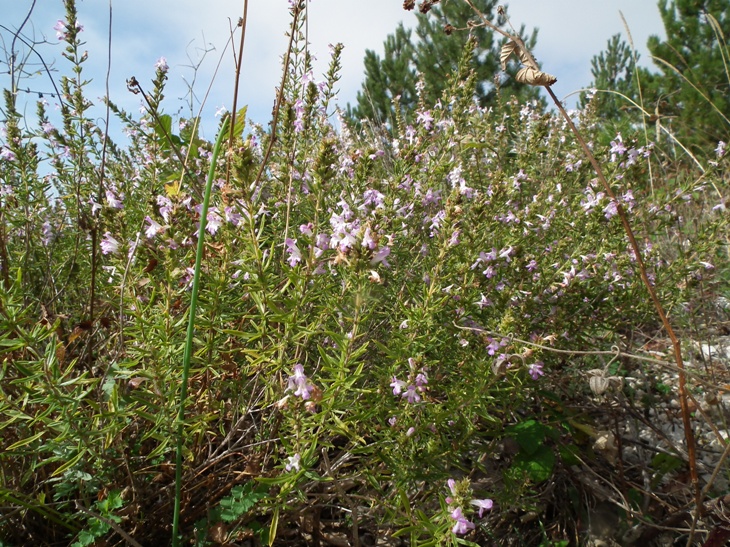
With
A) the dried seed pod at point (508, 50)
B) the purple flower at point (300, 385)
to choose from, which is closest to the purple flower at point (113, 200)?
the purple flower at point (300, 385)

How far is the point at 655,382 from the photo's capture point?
A: 348 centimetres

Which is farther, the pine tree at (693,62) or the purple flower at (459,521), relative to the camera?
the pine tree at (693,62)

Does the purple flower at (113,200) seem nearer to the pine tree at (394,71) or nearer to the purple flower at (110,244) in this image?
the purple flower at (110,244)

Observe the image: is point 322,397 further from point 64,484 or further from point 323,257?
point 64,484

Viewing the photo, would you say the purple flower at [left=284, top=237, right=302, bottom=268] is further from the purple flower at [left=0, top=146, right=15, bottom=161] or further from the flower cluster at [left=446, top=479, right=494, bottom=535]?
the purple flower at [left=0, top=146, right=15, bottom=161]

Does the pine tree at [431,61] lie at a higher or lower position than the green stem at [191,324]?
higher

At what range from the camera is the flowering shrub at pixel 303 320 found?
1707 millimetres

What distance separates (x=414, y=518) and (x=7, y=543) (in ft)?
4.73

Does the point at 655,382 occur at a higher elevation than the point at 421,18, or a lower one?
lower

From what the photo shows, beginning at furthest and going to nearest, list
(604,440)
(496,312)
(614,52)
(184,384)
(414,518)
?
1. (614,52)
2. (604,440)
3. (496,312)
4. (414,518)
5. (184,384)

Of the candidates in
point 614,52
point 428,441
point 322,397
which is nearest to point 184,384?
point 322,397

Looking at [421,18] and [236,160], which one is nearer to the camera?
[236,160]

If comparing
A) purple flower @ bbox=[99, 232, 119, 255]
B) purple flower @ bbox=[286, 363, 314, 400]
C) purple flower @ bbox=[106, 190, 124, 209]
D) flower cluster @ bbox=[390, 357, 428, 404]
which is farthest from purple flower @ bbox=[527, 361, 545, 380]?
purple flower @ bbox=[106, 190, 124, 209]

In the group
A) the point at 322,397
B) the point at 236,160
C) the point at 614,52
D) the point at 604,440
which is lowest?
the point at 604,440
